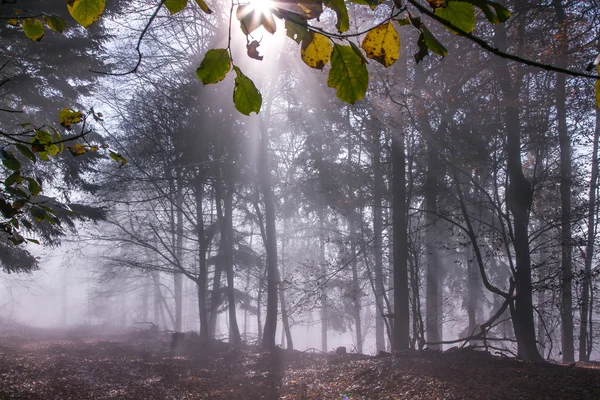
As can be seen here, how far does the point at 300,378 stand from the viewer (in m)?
8.41

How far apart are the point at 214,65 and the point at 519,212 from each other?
8.29 m

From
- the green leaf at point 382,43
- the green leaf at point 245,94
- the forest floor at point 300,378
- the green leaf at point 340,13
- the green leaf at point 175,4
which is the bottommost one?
the forest floor at point 300,378

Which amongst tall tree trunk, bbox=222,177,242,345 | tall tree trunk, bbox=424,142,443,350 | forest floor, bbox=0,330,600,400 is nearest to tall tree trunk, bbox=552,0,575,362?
forest floor, bbox=0,330,600,400

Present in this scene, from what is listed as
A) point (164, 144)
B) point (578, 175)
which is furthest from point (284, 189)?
point (578, 175)

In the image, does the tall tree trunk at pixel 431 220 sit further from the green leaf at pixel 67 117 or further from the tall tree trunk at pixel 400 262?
the green leaf at pixel 67 117

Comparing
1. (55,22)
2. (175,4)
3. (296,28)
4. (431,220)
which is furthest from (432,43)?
(431,220)

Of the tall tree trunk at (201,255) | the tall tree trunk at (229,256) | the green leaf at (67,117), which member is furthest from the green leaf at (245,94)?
the tall tree trunk at (229,256)

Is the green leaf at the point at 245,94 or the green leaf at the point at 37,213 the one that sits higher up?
the green leaf at the point at 245,94

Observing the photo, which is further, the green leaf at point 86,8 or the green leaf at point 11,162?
the green leaf at point 11,162

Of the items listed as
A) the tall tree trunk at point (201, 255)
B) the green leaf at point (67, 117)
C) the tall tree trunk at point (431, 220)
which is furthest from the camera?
the tall tree trunk at point (201, 255)

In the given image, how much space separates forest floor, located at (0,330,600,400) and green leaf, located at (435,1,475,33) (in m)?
5.90

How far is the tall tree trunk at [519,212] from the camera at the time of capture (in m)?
7.73

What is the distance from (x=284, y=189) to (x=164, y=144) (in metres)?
5.63

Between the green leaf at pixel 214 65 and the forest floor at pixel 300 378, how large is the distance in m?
5.99
